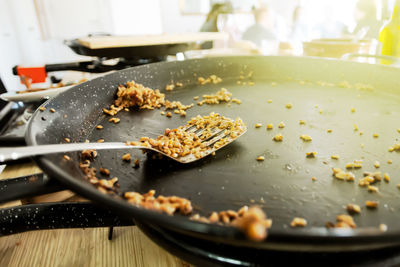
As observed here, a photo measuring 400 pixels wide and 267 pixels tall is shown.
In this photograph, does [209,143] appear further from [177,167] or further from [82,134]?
[82,134]

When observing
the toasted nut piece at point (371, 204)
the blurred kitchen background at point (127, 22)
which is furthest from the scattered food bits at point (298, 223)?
the blurred kitchen background at point (127, 22)

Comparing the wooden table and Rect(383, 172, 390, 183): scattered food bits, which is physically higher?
Rect(383, 172, 390, 183): scattered food bits

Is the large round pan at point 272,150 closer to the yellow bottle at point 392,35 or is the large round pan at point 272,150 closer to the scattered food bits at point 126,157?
the scattered food bits at point 126,157

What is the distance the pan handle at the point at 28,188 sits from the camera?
1.47ft

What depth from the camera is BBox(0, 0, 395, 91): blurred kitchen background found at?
3.39 metres

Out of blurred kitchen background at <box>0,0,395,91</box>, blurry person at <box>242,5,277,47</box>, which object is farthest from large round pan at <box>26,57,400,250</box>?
blurry person at <box>242,5,277,47</box>

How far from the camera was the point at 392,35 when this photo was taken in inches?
51.1

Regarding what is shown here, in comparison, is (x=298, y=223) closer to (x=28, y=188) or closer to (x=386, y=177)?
(x=386, y=177)

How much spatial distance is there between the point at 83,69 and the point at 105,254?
1.03 meters

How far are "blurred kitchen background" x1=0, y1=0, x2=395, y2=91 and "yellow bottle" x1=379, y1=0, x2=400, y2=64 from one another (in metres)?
1.37

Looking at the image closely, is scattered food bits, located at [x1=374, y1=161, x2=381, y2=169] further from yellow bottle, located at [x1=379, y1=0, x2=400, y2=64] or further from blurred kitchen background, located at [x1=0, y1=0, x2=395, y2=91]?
blurred kitchen background, located at [x1=0, y1=0, x2=395, y2=91]

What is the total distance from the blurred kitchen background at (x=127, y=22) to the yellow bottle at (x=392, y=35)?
1.37 m

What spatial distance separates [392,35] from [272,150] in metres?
1.07

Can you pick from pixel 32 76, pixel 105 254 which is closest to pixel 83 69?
pixel 32 76
